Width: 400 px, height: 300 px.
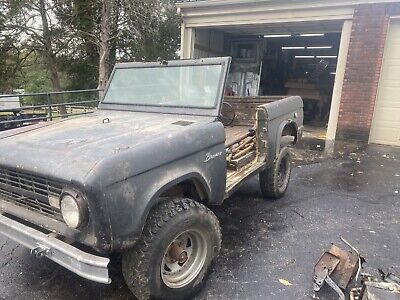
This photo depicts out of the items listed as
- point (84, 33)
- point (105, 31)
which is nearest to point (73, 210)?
point (105, 31)

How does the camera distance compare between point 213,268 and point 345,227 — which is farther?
point 345,227

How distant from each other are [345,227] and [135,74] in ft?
10.1

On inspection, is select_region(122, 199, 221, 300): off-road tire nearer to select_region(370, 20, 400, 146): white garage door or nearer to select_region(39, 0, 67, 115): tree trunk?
select_region(370, 20, 400, 146): white garage door

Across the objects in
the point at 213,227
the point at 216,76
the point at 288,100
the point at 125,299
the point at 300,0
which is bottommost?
the point at 125,299

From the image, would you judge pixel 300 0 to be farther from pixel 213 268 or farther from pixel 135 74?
pixel 213 268

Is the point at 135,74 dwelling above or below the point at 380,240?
above

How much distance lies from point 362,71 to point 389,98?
3.19 feet

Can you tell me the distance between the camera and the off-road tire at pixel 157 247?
2.31 m

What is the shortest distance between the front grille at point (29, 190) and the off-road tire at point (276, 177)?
113 inches

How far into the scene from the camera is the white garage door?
8172 mm

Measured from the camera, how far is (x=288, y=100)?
4652mm

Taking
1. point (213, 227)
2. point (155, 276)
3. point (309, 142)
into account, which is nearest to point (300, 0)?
point (309, 142)

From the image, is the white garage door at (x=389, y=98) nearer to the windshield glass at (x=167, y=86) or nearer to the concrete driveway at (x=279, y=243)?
the concrete driveway at (x=279, y=243)

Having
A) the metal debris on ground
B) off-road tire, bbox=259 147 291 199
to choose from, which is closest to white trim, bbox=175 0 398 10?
off-road tire, bbox=259 147 291 199
